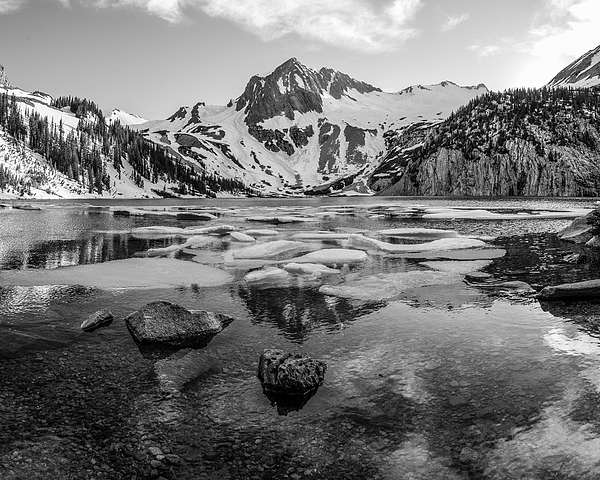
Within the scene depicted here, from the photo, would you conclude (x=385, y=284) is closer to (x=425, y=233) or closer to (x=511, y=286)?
(x=511, y=286)

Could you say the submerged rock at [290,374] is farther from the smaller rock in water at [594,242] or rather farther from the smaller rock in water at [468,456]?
the smaller rock in water at [594,242]

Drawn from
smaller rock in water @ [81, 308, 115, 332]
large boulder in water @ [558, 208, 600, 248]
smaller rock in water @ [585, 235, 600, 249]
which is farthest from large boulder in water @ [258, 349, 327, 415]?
large boulder in water @ [558, 208, 600, 248]

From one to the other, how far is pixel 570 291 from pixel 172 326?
14.1 metres

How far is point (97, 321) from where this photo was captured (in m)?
11.7

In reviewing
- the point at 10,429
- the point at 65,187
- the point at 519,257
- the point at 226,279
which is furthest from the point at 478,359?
the point at 65,187

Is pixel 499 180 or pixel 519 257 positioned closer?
pixel 519 257

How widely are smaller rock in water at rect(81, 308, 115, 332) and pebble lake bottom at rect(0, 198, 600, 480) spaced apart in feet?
0.94

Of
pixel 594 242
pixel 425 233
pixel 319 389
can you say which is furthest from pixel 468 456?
pixel 425 233

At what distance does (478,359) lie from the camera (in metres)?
9.47

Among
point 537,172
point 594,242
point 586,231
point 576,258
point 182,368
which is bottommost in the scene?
point 182,368

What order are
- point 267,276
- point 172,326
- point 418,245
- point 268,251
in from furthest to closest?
point 418,245, point 268,251, point 267,276, point 172,326

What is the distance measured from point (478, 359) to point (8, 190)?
172030 mm

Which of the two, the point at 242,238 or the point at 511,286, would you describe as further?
the point at 242,238

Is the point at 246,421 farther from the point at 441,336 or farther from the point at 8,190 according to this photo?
the point at 8,190
